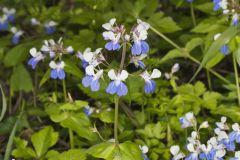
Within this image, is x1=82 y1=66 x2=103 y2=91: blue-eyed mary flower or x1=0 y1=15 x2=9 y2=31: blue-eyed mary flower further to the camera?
x1=0 y1=15 x2=9 y2=31: blue-eyed mary flower

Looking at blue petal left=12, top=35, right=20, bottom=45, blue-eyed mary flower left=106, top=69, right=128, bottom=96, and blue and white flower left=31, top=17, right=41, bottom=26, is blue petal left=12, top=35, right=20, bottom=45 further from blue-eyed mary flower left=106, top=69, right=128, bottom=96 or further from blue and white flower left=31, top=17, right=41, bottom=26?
blue-eyed mary flower left=106, top=69, right=128, bottom=96

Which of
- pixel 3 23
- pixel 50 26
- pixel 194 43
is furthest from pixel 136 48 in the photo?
pixel 3 23

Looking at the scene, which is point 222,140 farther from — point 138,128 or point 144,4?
point 144,4

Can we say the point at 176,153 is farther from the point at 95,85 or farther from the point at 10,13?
the point at 10,13

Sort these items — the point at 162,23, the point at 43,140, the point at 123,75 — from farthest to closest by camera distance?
the point at 162,23, the point at 43,140, the point at 123,75

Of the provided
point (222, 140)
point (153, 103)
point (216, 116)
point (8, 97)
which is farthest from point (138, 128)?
point (8, 97)

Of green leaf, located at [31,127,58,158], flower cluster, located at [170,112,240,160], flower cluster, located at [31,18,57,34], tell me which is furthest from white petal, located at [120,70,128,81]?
flower cluster, located at [31,18,57,34]
